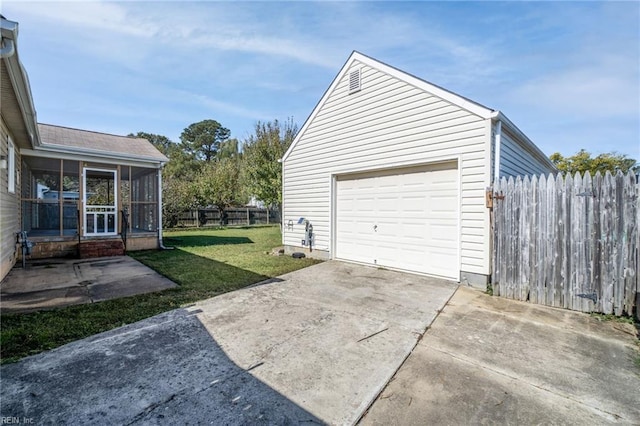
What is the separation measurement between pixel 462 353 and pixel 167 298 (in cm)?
419

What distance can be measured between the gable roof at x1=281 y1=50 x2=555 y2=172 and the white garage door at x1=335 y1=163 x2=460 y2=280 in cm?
110

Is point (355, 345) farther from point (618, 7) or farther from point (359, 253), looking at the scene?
point (618, 7)

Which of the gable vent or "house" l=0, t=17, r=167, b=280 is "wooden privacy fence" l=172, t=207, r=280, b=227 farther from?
the gable vent

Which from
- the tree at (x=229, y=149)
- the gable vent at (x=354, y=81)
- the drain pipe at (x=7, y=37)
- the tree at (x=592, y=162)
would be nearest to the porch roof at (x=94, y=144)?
the drain pipe at (x=7, y=37)

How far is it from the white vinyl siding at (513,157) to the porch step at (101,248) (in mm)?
10340

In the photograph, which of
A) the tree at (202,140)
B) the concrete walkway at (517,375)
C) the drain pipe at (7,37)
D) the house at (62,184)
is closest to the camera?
the concrete walkway at (517,375)

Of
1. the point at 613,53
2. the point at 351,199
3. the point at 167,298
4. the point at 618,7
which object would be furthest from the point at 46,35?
the point at 613,53

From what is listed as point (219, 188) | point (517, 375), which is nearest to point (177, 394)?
point (517, 375)

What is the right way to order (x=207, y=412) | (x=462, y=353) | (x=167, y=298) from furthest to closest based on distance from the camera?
(x=167, y=298) < (x=462, y=353) < (x=207, y=412)

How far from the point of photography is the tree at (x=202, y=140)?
129 ft

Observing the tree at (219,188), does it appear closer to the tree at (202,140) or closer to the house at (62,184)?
the house at (62,184)

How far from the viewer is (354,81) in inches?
281

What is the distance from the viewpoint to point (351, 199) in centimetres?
744

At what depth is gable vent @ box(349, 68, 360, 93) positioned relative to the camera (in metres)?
7.05
